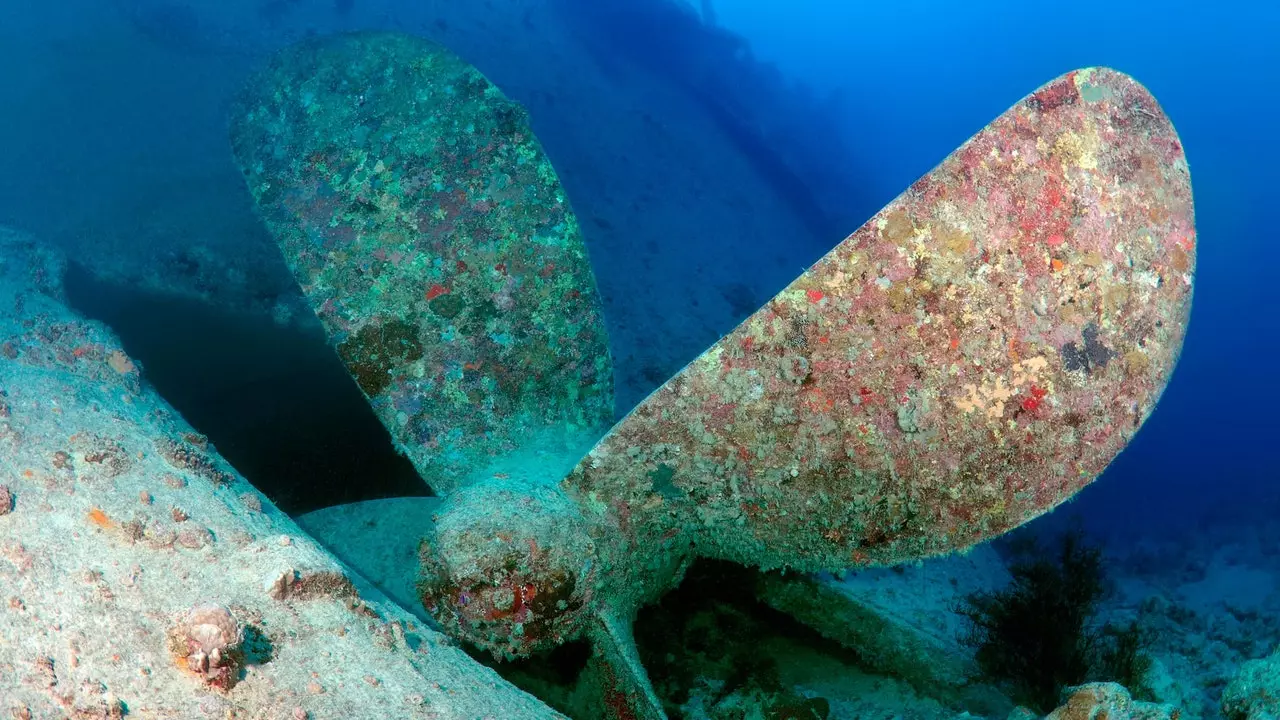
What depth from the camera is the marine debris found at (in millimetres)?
2883

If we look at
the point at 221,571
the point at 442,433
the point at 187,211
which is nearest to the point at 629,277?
the point at 187,211

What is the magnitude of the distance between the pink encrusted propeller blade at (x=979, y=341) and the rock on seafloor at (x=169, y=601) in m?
1.60

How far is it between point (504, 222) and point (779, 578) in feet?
10.1

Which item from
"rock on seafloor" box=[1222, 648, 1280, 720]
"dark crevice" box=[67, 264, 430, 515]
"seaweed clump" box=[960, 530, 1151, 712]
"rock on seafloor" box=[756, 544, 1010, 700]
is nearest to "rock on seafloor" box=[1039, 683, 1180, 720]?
"rock on seafloor" box=[1222, 648, 1280, 720]

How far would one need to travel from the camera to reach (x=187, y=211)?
848 cm

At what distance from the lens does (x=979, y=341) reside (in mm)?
2980

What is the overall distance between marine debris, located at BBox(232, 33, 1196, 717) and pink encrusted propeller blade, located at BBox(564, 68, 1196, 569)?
11mm

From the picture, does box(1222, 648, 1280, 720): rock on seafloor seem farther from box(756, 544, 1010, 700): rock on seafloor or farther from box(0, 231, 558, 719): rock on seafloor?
box(0, 231, 558, 719): rock on seafloor

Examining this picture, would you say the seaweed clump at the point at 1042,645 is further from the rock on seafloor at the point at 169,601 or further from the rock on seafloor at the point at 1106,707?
the rock on seafloor at the point at 169,601

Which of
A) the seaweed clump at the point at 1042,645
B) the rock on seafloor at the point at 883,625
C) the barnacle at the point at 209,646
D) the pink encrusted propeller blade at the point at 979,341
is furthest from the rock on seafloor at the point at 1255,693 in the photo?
the barnacle at the point at 209,646

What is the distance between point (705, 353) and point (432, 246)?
243 cm

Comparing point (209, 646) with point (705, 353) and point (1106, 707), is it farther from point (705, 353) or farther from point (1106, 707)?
point (1106, 707)

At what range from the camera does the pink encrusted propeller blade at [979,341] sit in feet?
9.29

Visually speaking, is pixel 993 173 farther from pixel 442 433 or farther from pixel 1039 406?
pixel 442 433
